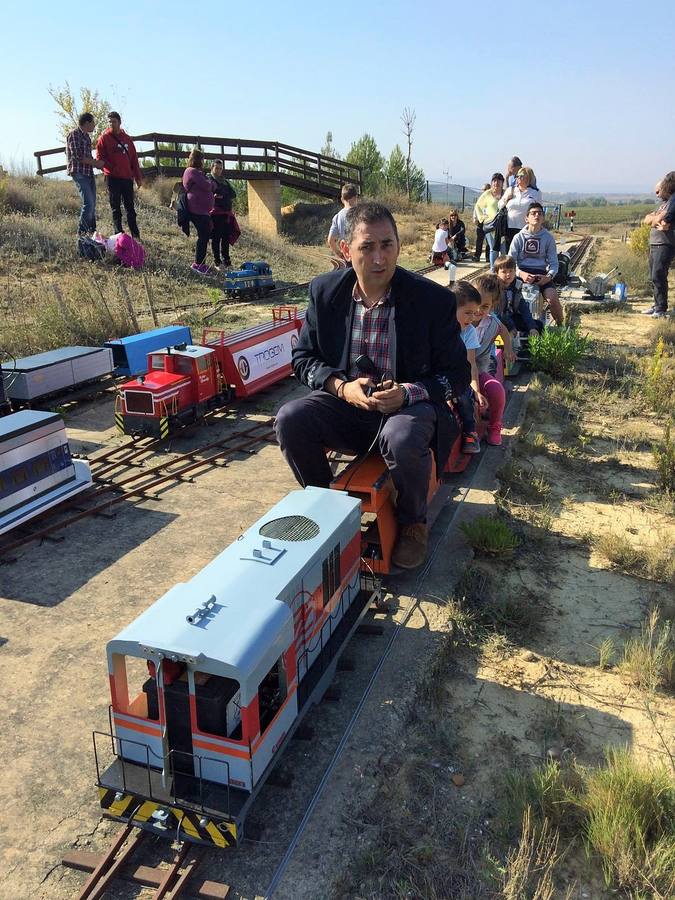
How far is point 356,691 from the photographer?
363cm

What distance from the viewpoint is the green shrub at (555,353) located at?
380 inches

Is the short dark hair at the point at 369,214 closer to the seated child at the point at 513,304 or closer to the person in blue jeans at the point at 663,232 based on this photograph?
the seated child at the point at 513,304

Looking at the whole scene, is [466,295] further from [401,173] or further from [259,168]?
[401,173]

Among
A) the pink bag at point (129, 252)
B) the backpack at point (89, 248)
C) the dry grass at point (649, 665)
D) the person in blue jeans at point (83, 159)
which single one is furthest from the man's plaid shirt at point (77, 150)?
the dry grass at point (649, 665)

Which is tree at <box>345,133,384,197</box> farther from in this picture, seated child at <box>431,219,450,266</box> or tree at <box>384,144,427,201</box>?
seated child at <box>431,219,450,266</box>

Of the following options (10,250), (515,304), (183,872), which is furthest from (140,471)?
(10,250)

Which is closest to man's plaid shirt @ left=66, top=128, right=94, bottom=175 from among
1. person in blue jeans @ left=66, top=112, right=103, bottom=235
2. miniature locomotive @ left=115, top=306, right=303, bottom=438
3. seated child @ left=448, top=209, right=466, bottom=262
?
person in blue jeans @ left=66, top=112, right=103, bottom=235

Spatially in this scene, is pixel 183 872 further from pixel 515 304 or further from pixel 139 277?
pixel 139 277

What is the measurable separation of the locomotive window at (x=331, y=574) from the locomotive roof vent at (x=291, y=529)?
0.16 meters

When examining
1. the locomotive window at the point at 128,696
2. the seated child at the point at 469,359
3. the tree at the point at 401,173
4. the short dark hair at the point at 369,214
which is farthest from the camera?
the tree at the point at 401,173

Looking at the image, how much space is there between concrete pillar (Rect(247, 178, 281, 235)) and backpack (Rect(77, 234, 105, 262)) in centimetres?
1635

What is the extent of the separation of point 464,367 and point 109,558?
9.51ft

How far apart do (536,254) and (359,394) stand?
23.4 feet

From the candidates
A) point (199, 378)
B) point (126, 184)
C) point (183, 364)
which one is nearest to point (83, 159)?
point (126, 184)
